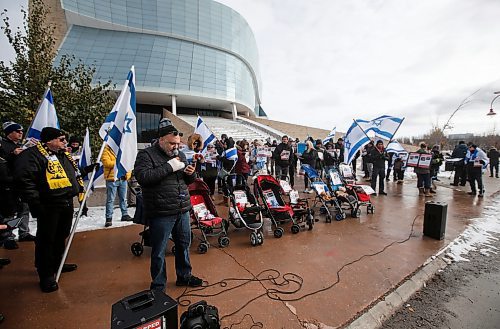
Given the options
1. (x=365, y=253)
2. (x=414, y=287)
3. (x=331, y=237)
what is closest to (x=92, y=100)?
(x=331, y=237)

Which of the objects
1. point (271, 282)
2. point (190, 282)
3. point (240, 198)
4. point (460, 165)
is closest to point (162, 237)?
point (190, 282)

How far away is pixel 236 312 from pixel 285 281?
87 cm

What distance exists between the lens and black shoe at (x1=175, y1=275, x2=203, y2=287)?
311 centimetres

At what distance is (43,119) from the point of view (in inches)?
162

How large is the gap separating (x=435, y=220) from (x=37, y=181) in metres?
6.47

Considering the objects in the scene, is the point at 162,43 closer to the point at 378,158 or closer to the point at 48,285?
the point at 378,158

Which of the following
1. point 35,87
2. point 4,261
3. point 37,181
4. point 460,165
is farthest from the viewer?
point 460,165

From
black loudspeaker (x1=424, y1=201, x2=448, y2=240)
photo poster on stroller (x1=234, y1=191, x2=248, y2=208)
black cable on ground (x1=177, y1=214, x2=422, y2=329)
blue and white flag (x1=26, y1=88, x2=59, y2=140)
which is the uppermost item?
blue and white flag (x1=26, y1=88, x2=59, y2=140)

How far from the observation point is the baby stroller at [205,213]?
169 inches

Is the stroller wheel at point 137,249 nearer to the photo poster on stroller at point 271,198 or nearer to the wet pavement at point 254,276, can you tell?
the wet pavement at point 254,276

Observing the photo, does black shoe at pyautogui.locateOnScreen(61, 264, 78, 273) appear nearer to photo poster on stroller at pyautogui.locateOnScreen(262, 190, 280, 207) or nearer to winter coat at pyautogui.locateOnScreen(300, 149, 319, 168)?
photo poster on stroller at pyautogui.locateOnScreen(262, 190, 280, 207)

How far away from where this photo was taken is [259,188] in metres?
5.16

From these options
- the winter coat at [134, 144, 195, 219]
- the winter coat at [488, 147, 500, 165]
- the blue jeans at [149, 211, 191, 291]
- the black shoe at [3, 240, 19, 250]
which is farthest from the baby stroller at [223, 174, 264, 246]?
the winter coat at [488, 147, 500, 165]

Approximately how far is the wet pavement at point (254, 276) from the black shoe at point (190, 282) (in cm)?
9
